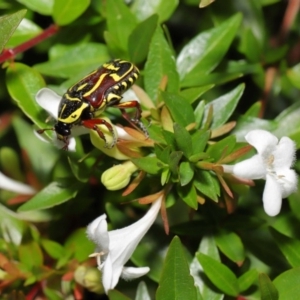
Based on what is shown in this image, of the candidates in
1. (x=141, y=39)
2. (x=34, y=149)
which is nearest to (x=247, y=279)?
(x=141, y=39)

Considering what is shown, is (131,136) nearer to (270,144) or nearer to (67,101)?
(67,101)

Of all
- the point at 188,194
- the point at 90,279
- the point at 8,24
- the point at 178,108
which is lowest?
the point at 90,279

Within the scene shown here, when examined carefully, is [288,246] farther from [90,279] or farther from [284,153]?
[90,279]

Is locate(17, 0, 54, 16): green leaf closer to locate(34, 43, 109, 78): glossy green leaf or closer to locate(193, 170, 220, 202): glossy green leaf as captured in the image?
locate(34, 43, 109, 78): glossy green leaf

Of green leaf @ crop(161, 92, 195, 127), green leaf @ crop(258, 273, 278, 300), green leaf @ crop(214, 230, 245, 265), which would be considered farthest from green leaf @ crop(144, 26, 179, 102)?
green leaf @ crop(258, 273, 278, 300)

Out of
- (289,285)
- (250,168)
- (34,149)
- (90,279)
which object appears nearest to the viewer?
(250,168)
